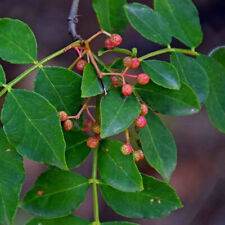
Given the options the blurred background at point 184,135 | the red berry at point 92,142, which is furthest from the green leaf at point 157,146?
the blurred background at point 184,135

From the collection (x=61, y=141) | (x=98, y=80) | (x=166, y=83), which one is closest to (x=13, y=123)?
(x=61, y=141)

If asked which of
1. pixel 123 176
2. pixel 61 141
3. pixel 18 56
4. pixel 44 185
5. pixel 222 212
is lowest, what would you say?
pixel 222 212

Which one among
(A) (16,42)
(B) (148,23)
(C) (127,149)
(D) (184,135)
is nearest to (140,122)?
(C) (127,149)

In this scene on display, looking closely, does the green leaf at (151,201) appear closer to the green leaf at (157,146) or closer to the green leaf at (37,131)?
the green leaf at (157,146)

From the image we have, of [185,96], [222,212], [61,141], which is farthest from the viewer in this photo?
[222,212]

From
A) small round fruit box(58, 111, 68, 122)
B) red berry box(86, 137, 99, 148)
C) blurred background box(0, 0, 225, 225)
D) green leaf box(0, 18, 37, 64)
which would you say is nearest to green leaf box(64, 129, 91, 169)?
red berry box(86, 137, 99, 148)

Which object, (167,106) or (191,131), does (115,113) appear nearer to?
(167,106)
